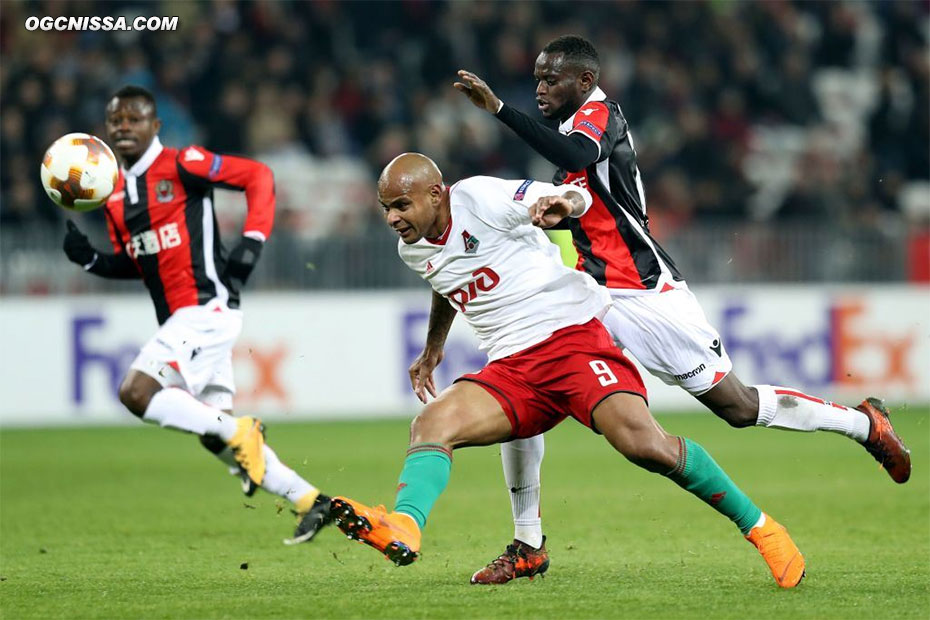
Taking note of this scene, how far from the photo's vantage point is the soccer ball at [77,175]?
7.05 meters

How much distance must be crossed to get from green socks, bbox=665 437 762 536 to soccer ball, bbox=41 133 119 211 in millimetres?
3365

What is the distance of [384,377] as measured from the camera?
550 inches

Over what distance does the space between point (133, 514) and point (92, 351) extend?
17.6 ft

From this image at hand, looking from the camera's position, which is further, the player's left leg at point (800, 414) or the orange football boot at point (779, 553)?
the player's left leg at point (800, 414)

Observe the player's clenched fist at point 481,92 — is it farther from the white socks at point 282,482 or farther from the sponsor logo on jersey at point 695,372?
the white socks at point 282,482

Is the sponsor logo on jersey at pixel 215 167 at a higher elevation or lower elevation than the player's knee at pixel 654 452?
higher

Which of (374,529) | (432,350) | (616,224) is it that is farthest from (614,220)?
(374,529)

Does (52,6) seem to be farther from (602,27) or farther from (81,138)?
(81,138)

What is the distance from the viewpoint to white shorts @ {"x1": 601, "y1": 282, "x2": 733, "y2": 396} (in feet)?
→ 19.7

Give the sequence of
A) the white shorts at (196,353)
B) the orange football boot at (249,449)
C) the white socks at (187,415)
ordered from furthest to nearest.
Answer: the white shorts at (196,353) < the white socks at (187,415) < the orange football boot at (249,449)

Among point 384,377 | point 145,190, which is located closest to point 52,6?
point 384,377

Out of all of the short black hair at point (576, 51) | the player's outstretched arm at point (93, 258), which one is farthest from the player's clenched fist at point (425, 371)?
the player's outstretched arm at point (93, 258)

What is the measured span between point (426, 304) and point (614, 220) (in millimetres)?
8042

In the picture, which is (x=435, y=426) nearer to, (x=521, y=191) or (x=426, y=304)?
(x=521, y=191)
